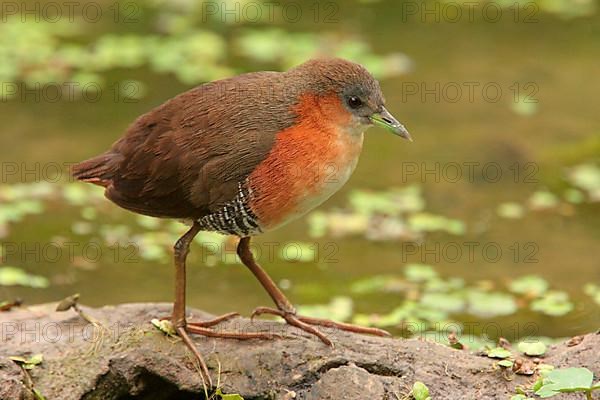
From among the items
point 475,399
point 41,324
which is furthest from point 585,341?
point 41,324

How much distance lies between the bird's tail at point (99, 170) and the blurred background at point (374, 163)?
5.06ft

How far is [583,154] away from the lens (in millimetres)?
8023

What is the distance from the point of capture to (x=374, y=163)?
8.03m

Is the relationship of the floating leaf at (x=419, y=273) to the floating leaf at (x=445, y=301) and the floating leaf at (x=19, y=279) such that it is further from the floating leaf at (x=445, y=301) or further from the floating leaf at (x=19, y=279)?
the floating leaf at (x=19, y=279)

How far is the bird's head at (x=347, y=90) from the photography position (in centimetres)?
462

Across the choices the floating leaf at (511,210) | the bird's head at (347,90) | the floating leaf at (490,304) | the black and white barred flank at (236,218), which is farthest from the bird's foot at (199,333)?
the floating leaf at (511,210)

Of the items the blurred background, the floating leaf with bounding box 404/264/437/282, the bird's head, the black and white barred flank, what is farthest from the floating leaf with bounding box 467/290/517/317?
the black and white barred flank

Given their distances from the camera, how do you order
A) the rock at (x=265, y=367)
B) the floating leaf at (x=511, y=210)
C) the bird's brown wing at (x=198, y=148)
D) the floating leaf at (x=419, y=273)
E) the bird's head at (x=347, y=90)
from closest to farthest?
the rock at (x=265, y=367) < the bird's brown wing at (x=198, y=148) < the bird's head at (x=347, y=90) < the floating leaf at (x=419, y=273) < the floating leaf at (x=511, y=210)

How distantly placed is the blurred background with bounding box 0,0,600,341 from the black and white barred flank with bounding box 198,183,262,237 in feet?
5.15

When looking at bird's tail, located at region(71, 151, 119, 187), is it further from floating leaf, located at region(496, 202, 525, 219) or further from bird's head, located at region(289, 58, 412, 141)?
floating leaf, located at region(496, 202, 525, 219)

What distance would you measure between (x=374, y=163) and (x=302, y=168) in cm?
362

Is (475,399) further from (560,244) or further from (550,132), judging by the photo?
(550,132)

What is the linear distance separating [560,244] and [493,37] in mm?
3424

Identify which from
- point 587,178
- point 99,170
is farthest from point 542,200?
point 99,170
